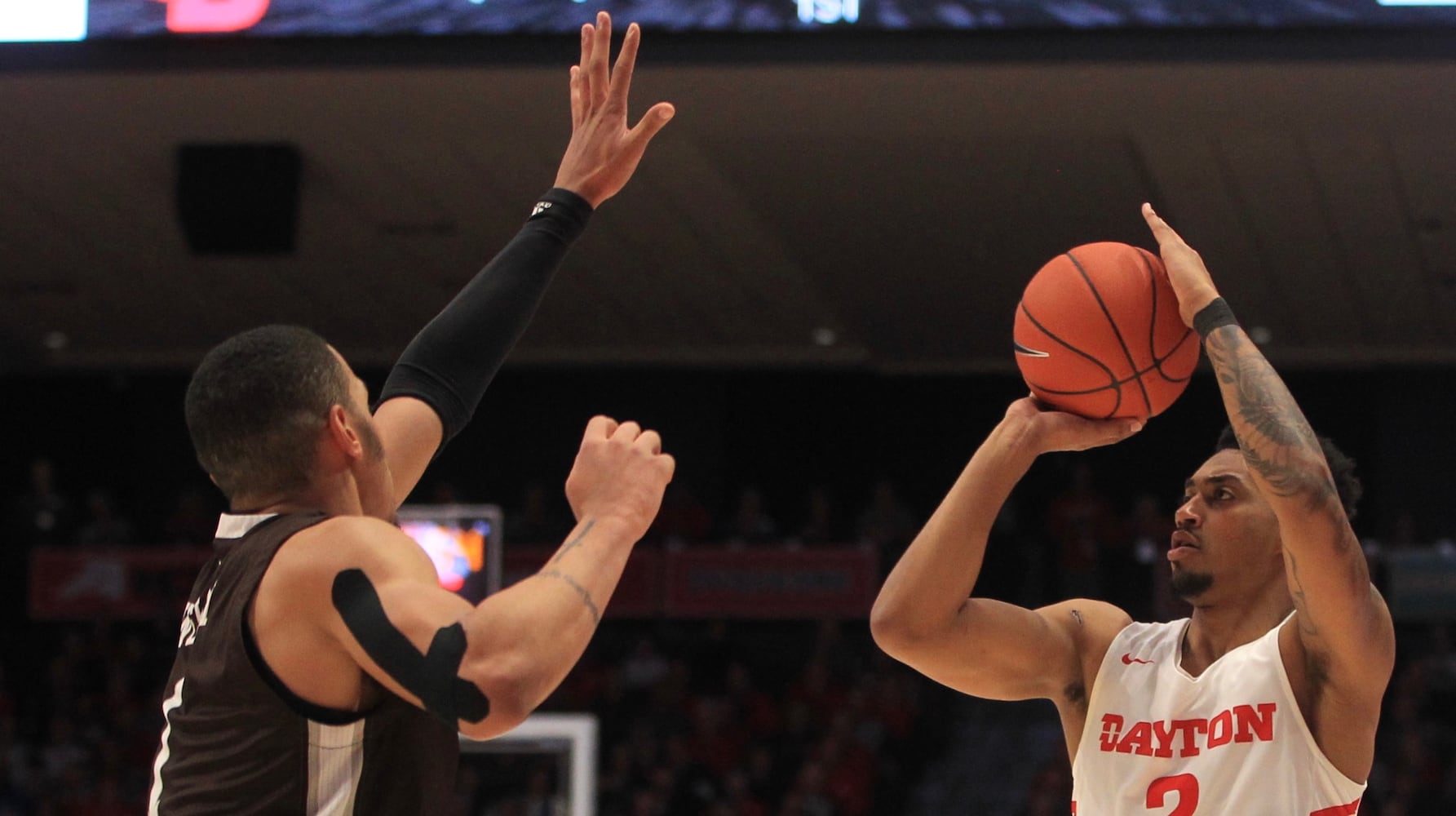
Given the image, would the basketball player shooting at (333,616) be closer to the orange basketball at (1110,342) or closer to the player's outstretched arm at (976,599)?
the player's outstretched arm at (976,599)

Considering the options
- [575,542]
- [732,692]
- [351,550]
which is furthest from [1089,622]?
[732,692]

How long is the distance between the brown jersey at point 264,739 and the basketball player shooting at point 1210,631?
1182 mm

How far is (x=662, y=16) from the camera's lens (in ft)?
26.5

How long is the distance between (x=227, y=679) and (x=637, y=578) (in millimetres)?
12453

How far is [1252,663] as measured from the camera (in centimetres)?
308

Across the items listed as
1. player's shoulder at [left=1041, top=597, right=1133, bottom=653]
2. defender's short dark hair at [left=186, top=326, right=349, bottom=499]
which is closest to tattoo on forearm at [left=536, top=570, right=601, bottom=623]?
defender's short dark hair at [left=186, top=326, right=349, bottom=499]

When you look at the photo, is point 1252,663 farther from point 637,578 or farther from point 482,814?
point 637,578

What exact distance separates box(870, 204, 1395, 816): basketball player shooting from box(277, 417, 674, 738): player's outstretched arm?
3.44ft

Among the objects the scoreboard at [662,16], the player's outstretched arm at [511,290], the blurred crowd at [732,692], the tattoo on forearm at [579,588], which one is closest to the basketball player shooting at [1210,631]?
the player's outstretched arm at [511,290]

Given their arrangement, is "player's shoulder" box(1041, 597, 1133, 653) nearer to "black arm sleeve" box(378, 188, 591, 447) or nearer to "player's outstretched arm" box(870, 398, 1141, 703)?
"player's outstretched arm" box(870, 398, 1141, 703)

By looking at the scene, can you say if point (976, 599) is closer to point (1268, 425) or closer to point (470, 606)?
point (1268, 425)

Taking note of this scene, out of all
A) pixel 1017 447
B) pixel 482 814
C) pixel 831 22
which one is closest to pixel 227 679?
pixel 1017 447

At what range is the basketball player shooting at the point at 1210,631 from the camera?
2861 millimetres

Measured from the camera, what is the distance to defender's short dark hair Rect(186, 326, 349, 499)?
2299 millimetres
